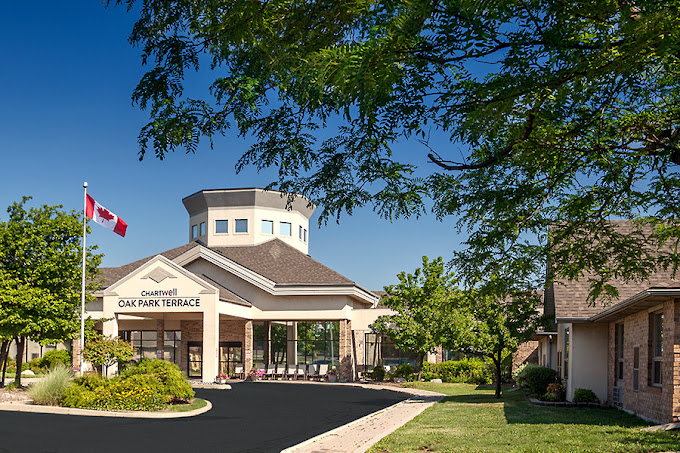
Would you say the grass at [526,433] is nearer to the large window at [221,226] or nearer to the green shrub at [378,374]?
the green shrub at [378,374]

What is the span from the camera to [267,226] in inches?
2135

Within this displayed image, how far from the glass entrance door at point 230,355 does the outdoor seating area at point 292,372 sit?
0.44 metres

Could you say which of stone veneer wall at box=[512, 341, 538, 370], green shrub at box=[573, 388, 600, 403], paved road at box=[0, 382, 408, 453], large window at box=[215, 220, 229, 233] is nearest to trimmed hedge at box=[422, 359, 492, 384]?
stone veneer wall at box=[512, 341, 538, 370]

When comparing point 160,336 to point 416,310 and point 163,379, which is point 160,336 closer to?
point 416,310

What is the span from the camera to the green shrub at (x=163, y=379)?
23188 millimetres

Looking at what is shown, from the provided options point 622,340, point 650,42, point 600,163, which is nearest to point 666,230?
point 600,163

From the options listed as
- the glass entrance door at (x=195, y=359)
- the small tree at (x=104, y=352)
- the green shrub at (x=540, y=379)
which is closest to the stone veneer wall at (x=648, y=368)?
the green shrub at (x=540, y=379)

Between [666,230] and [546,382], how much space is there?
1622 centimetres

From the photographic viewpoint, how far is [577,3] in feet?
23.5

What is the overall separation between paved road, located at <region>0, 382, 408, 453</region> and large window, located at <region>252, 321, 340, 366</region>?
21429 mm

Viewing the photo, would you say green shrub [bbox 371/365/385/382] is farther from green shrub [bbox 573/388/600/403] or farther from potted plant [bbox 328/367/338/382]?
green shrub [bbox 573/388/600/403]

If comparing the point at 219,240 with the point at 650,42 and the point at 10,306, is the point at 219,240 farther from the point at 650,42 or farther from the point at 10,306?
the point at 650,42

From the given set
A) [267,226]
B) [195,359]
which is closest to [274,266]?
[267,226]

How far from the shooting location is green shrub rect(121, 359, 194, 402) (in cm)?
2319
